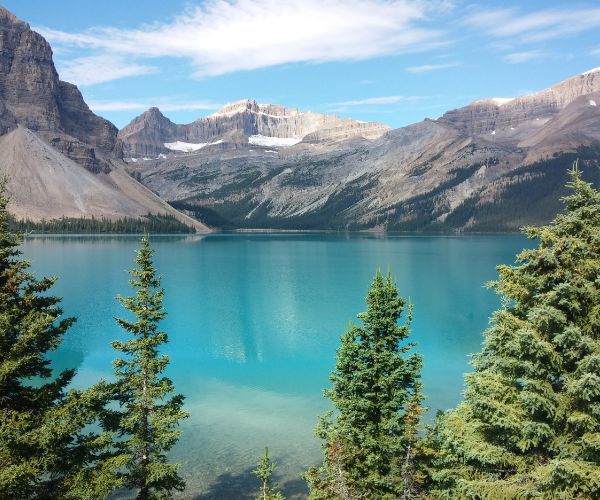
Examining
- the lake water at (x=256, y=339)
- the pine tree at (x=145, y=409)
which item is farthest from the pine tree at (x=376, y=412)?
the lake water at (x=256, y=339)

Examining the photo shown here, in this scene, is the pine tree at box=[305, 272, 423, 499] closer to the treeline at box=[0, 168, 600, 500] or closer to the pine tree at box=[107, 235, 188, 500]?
the treeline at box=[0, 168, 600, 500]

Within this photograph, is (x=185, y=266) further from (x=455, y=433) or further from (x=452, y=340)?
(x=455, y=433)

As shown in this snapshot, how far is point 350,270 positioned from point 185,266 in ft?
151

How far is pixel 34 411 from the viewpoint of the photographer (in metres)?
15.7

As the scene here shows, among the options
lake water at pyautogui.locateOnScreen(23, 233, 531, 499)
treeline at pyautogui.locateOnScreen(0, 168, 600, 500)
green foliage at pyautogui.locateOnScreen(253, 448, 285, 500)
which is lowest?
lake water at pyautogui.locateOnScreen(23, 233, 531, 499)

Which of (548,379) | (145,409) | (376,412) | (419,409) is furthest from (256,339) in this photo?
(548,379)

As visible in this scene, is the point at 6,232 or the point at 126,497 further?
the point at 126,497

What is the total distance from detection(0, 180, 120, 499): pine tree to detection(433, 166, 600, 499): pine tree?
37.7 ft

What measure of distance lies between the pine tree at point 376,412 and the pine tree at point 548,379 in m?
4.08

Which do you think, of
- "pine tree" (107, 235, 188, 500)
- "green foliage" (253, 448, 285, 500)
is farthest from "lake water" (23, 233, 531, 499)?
"green foliage" (253, 448, 285, 500)

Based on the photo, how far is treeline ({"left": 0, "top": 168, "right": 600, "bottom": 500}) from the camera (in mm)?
13148

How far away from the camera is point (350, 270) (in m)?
132

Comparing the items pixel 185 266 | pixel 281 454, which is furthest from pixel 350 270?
pixel 281 454

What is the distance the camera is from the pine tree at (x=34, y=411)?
14.3 m
